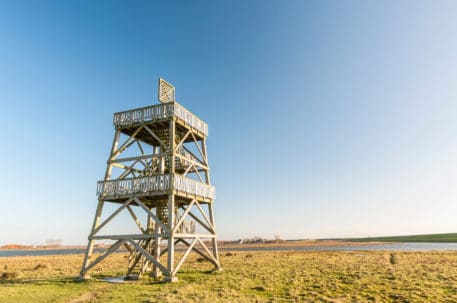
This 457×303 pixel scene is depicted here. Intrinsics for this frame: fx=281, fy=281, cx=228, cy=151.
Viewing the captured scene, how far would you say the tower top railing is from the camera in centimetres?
1980

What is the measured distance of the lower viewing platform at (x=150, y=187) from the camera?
17.9 metres

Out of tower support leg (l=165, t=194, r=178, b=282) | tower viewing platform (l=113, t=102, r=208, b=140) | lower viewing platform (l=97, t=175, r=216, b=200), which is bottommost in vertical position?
tower support leg (l=165, t=194, r=178, b=282)

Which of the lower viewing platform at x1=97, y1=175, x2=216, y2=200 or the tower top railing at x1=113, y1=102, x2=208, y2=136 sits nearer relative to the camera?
the lower viewing platform at x1=97, y1=175, x2=216, y2=200

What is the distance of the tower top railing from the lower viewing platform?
436 cm

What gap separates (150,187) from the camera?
18266 millimetres

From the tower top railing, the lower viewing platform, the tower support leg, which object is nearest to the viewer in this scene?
the tower support leg

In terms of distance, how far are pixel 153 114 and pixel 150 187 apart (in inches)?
211

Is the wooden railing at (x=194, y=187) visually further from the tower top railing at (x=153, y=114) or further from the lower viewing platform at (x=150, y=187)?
the tower top railing at (x=153, y=114)

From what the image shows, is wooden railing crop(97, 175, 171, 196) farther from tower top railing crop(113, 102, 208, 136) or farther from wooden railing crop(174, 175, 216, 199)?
tower top railing crop(113, 102, 208, 136)

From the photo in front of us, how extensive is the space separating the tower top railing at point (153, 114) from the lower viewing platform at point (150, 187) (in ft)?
14.3

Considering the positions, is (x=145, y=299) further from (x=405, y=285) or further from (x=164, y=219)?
(x=405, y=285)

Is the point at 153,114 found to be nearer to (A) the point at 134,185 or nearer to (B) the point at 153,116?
(B) the point at 153,116

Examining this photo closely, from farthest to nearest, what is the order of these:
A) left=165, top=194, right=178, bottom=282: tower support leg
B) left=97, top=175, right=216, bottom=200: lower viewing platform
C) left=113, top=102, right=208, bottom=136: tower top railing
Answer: left=113, top=102, right=208, bottom=136: tower top railing → left=97, top=175, right=216, bottom=200: lower viewing platform → left=165, top=194, right=178, bottom=282: tower support leg

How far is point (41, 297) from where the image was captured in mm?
13086
